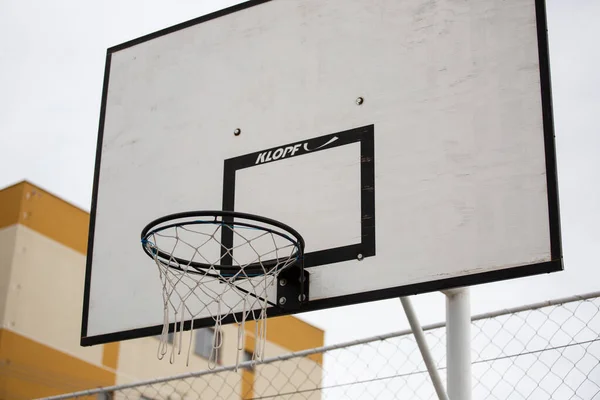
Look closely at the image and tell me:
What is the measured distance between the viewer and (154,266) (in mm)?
5020

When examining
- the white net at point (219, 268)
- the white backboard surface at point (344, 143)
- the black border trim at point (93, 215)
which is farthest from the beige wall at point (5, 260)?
the white net at point (219, 268)

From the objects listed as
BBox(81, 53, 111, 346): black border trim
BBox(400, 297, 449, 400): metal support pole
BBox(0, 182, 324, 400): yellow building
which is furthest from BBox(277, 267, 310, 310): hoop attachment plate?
BBox(0, 182, 324, 400): yellow building

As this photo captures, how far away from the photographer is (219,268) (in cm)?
470

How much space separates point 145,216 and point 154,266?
1.01 feet

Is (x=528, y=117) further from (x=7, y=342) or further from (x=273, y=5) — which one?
(x=7, y=342)

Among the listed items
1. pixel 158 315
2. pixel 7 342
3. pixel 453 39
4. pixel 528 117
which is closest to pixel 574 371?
pixel 528 117

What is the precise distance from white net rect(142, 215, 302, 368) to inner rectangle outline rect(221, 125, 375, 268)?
6 cm

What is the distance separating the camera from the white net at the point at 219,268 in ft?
14.9

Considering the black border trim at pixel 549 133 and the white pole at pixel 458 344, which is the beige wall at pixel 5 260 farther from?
the black border trim at pixel 549 133

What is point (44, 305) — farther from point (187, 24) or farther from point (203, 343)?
point (187, 24)

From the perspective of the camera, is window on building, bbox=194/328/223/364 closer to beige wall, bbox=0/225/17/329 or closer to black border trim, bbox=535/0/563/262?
beige wall, bbox=0/225/17/329

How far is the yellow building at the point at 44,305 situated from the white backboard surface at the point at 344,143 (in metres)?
8.29

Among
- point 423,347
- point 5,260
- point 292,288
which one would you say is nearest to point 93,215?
point 292,288

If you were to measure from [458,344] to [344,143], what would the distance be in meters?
1.04
